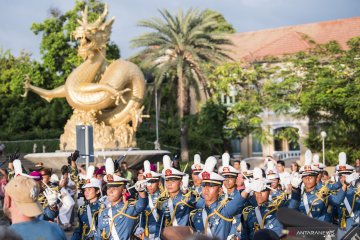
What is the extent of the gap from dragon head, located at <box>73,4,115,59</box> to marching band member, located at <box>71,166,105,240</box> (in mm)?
16940

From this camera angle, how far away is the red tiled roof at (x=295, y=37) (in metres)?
53.4

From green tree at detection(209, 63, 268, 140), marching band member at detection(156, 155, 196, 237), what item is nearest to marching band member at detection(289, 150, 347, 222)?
marching band member at detection(156, 155, 196, 237)

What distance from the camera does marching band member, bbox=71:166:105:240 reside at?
1058 centimetres

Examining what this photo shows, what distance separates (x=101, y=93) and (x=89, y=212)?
57.5ft

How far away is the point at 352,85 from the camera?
120ft

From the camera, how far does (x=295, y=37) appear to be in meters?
54.8

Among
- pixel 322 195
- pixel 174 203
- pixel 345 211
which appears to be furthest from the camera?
pixel 345 211

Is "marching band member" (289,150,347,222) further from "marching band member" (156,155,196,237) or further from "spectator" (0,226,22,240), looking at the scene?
"spectator" (0,226,22,240)

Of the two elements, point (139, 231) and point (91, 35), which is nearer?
point (139, 231)

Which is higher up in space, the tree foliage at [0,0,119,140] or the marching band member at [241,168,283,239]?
the tree foliage at [0,0,119,140]

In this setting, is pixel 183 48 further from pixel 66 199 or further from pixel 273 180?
pixel 273 180

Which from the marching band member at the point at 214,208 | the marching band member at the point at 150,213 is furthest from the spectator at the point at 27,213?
the marching band member at the point at 150,213

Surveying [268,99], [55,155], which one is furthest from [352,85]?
[55,155]

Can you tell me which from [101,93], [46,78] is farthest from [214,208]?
[46,78]
